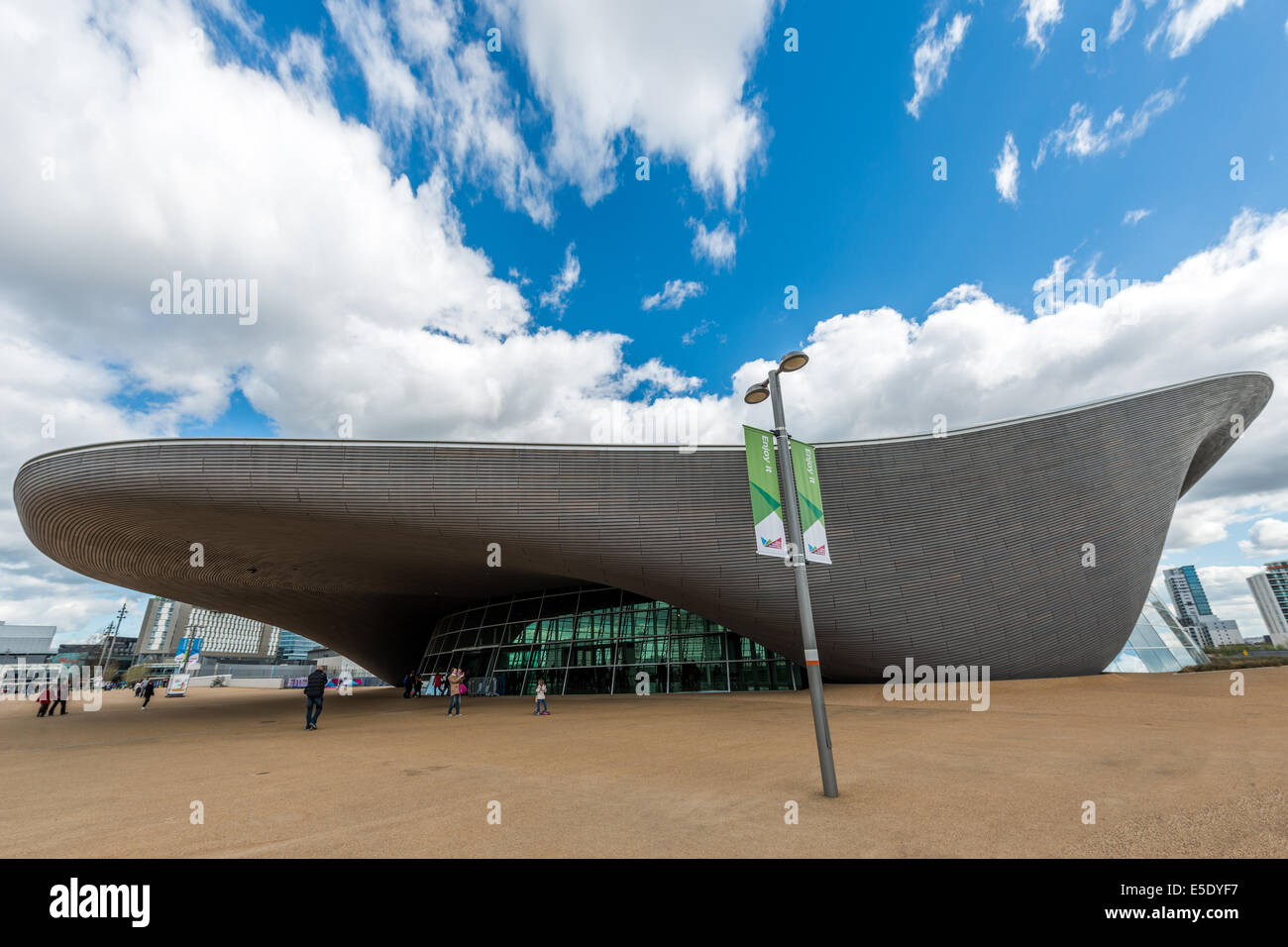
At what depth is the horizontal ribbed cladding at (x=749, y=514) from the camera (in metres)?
17.7

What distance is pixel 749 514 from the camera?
19359 millimetres

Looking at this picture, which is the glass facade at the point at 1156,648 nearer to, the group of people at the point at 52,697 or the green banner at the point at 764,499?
the green banner at the point at 764,499

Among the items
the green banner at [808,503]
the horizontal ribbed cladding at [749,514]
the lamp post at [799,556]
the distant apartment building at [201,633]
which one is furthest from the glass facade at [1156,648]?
the distant apartment building at [201,633]

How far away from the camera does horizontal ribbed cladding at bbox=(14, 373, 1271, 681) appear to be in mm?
17688

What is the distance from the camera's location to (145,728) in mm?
16672

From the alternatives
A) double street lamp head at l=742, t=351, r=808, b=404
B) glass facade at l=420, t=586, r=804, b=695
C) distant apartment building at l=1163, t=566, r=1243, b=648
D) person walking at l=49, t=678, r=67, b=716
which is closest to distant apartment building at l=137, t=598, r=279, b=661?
Result: person walking at l=49, t=678, r=67, b=716

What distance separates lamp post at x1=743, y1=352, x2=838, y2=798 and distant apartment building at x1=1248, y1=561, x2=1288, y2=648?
129m

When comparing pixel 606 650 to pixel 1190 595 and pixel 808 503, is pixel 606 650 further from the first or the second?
pixel 1190 595

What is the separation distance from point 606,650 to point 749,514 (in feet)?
36.0

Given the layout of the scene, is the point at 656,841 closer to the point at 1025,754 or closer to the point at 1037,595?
the point at 1025,754

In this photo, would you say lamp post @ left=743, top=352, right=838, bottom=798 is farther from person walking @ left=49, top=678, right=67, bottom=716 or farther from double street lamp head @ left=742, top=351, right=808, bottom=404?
person walking @ left=49, top=678, right=67, bottom=716

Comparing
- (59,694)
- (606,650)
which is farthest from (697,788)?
(59,694)

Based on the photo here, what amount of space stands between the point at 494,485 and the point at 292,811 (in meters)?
12.8
